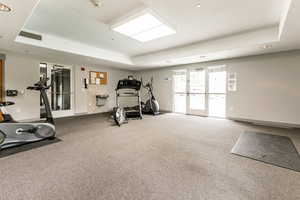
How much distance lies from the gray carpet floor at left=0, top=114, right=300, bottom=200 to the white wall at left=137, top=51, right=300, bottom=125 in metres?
1.90

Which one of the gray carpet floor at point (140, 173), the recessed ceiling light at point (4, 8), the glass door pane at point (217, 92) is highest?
the recessed ceiling light at point (4, 8)

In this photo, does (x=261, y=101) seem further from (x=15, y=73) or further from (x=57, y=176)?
(x=15, y=73)

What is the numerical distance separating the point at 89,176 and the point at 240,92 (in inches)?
219

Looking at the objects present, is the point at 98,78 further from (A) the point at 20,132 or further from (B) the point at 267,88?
(B) the point at 267,88

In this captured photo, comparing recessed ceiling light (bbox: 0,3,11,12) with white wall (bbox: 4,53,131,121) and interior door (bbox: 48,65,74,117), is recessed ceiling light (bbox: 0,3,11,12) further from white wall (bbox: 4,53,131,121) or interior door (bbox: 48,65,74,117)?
interior door (bbox: 48,65,74,117)

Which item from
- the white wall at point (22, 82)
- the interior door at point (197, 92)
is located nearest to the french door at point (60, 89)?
the white wall at point (22, 82)

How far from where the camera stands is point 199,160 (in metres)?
2.24

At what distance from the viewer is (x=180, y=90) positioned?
6.83m

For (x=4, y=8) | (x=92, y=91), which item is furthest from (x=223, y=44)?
(x=92, y=91)

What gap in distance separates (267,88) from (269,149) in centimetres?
291

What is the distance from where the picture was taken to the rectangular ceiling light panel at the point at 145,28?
295 cm

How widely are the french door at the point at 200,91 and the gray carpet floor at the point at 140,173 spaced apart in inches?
116

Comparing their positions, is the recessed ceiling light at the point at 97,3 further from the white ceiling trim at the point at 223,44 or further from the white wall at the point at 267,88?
the white wall at the point at 267,88

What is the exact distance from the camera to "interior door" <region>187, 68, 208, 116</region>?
598cm
